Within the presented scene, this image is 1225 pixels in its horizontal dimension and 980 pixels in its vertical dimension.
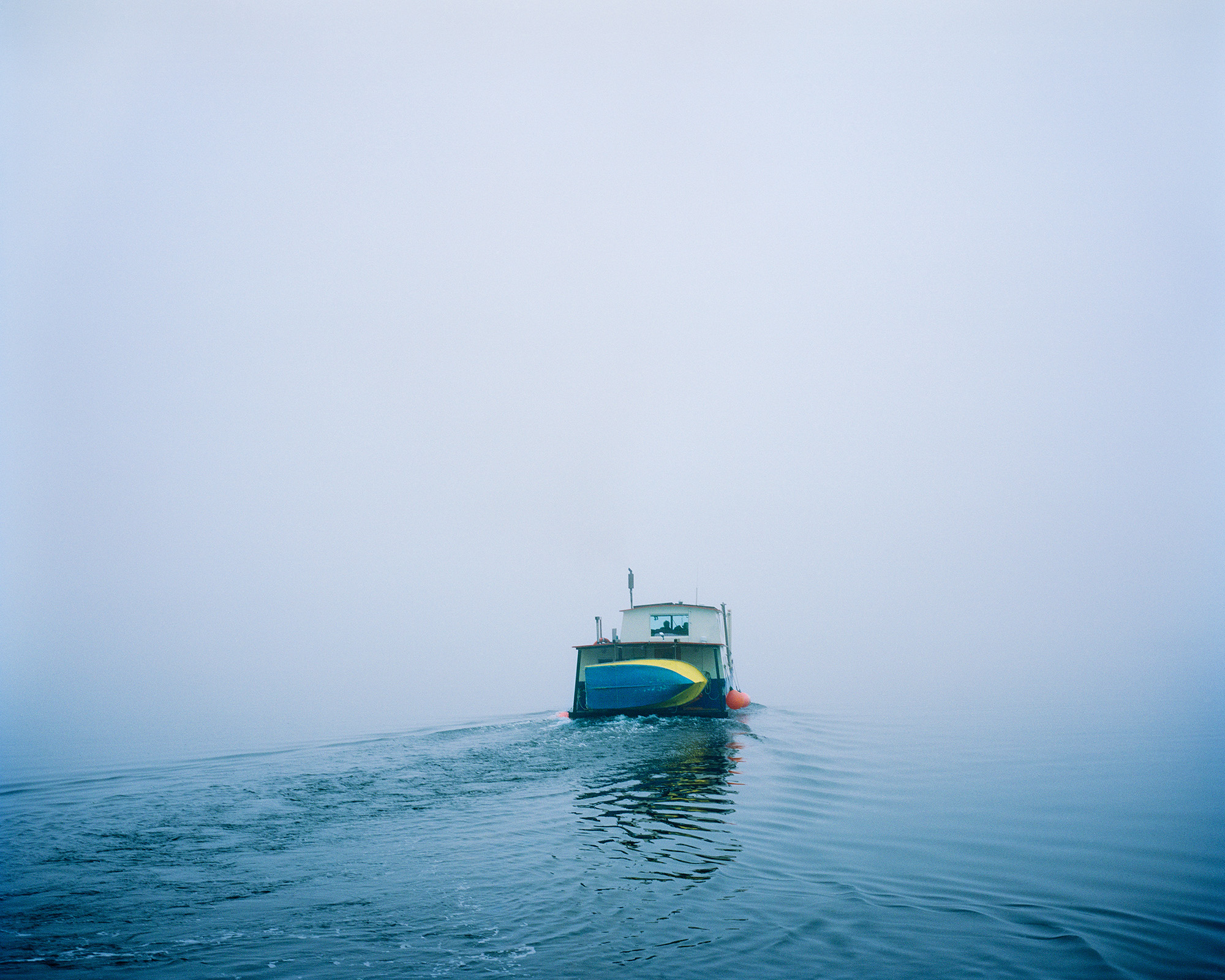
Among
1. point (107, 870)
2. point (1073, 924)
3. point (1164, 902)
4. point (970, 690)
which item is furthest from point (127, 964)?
point (970, 690)

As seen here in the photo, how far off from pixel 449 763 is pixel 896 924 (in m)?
17.3

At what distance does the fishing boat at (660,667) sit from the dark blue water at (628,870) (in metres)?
7.58

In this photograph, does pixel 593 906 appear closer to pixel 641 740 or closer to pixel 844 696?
pixel 641 740

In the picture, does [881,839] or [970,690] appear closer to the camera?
[881,839]

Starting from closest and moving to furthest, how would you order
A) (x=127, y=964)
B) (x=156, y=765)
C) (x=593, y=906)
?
1. (x=127, y=964)
2. (x=593, y=906)
3. (x=156, y=765)

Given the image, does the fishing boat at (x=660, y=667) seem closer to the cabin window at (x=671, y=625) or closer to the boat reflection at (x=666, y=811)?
the cabin window at (x=671, y=625)

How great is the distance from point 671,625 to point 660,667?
19.6 ft

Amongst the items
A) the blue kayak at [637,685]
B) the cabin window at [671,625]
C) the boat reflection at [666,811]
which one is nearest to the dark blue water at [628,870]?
the boat reflection at [666,811]

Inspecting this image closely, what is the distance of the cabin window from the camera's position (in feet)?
121

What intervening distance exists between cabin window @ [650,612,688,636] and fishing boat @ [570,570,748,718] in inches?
1.2

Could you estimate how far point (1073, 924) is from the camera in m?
9.43

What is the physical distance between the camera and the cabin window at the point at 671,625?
36938 mm

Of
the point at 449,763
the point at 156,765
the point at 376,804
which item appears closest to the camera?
the point at 376,804

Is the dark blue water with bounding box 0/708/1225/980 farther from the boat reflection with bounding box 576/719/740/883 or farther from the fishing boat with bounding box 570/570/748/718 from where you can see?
the fishing boat with bounding box 570/570/748/718
